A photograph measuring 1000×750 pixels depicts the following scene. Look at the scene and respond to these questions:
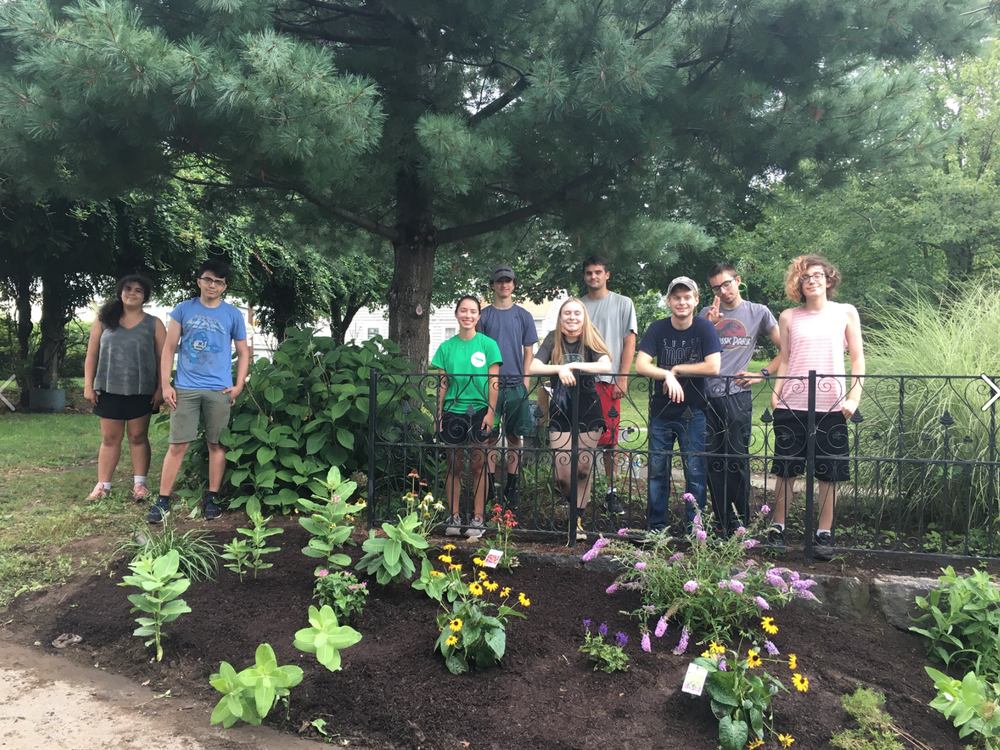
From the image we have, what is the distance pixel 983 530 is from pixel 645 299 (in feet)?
56.7

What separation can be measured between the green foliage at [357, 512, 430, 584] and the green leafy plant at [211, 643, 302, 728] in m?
0.81

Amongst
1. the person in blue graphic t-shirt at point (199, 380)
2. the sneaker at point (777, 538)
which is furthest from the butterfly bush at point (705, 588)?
the person in blue graphic t-shirt at point (199, 380)

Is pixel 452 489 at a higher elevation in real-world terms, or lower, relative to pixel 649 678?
higher

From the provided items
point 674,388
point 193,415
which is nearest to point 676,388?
point 674,388

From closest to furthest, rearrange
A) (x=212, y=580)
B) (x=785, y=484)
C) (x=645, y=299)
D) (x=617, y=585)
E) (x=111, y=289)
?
(x=617, y=585) < (x=212, y=580) < (x=785, y=484) < (x=111, y=289) < (x=645, y=299)

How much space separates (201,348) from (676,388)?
297 cm

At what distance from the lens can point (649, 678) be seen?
272 cm

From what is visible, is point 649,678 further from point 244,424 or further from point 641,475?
point 641,475

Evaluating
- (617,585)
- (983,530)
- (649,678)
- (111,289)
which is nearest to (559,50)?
(617,585)

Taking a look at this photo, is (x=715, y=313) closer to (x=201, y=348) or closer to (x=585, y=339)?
(x=585, y=339)

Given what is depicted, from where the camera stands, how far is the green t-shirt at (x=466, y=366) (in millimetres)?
4129

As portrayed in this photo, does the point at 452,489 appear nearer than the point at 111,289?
Yes

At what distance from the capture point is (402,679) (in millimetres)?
2707

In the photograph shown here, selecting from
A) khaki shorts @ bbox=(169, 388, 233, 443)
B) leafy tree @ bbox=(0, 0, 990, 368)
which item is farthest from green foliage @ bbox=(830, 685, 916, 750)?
khaki shorts @ bbox=(169, 388, 233, 443)
